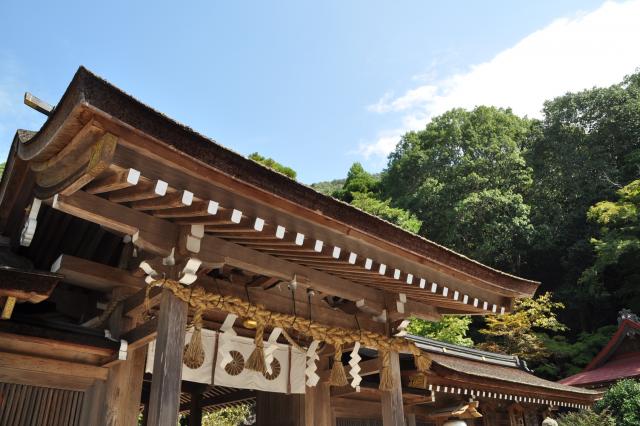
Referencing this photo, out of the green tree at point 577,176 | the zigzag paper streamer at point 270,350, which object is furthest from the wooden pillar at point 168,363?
the green tree at point 577,176

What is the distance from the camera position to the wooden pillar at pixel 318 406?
673 centimetres

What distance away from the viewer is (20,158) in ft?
12.1

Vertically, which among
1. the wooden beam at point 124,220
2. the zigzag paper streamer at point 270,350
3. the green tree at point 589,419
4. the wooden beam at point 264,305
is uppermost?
the wooden beam at point 124,220

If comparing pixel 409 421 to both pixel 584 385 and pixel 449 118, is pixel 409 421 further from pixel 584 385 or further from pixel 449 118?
pixel 449 118

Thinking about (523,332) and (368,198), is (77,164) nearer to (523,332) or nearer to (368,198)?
(523,332)

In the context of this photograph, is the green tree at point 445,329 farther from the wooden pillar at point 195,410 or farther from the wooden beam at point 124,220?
the wooden beam at point 124,220

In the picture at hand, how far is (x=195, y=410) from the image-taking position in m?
8.74

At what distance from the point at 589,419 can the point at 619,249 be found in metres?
12.5

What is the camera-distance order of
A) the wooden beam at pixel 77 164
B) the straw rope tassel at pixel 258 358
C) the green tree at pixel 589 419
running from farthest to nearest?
the green tree at pixel 589 419 < the straw rope tassel at pixel 258 358 < the wooden beam at pixel 77 164

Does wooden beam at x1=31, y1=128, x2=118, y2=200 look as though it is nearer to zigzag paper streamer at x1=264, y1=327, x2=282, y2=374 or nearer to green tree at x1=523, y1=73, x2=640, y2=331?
zigzag paper streamer at x1=264, y1=327, x2=282, y2=374

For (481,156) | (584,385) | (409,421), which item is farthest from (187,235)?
(481,156)

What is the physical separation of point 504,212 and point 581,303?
6110mm

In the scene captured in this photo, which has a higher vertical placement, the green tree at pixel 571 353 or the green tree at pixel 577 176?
the green tree at pixel 577 176

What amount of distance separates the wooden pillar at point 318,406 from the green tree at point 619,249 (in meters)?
18.6
